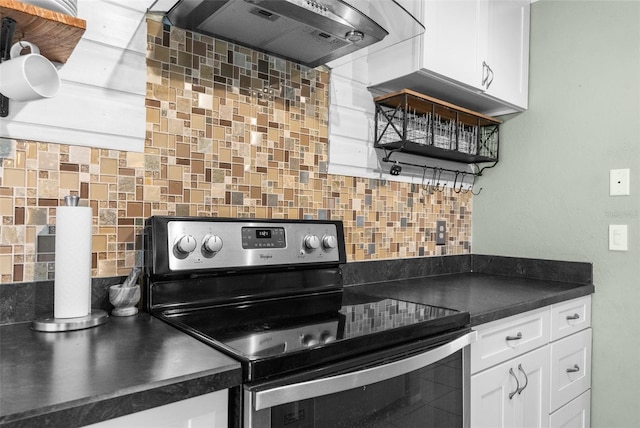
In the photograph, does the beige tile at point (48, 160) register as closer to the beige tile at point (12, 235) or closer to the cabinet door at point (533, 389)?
the beige tile at point (12, 235)

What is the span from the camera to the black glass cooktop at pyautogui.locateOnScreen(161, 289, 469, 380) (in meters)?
0.85

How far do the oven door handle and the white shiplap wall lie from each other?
84cm

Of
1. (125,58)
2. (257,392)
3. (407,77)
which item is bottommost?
(257,392)

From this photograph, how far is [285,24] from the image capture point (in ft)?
4.23

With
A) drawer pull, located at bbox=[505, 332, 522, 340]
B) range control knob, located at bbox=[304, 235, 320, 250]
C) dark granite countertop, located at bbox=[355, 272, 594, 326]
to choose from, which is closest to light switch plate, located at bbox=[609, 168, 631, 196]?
dark granite countertop, located at bbox=[355, 272, 594, 326]

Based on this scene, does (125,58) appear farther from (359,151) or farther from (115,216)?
(359,151)

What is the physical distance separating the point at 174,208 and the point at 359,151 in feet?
2.79

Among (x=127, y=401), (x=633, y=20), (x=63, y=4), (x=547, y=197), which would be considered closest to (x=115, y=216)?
(x=63, y=4)

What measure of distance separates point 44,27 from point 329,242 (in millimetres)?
1005

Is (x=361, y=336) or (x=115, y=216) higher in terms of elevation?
(x=115, y=216)

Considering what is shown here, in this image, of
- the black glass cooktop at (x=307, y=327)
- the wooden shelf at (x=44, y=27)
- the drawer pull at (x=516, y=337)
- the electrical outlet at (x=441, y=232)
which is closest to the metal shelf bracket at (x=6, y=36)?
the wooden shelf at (x=44, y=27)

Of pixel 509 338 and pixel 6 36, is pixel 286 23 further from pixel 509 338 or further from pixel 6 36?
pixel 509 338

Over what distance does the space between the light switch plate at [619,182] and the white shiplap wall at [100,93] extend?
1927mm

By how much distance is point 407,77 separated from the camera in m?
1.74
